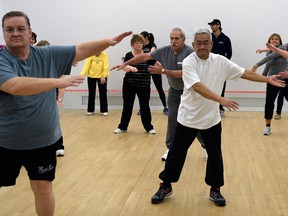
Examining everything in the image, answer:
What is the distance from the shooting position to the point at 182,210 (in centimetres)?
349

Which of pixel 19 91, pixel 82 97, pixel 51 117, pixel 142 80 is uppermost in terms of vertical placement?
pixel 19 91

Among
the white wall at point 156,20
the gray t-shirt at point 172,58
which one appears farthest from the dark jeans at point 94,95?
the gray t-shirt at point 172,58

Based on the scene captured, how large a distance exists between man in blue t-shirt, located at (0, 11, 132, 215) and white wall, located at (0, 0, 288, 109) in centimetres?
640

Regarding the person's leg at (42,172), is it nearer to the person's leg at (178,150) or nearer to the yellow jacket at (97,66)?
the person's leg at (178,150)

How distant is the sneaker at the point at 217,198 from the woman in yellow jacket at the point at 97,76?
16.3 feet

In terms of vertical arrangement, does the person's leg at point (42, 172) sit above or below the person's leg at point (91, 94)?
above

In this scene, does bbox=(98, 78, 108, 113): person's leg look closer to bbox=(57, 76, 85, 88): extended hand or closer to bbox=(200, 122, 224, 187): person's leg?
bbox=(200, 122, 224, 187): person's leg

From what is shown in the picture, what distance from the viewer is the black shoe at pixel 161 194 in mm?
3633

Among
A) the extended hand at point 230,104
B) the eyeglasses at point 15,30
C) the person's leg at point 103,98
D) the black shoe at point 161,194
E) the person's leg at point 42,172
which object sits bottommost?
the person's leg at point 103,98

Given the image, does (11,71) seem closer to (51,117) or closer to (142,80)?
(51,117)

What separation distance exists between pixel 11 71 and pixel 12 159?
602 millimetres

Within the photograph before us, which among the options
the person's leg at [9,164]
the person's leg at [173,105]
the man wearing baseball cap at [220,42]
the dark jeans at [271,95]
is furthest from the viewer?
the man wearing baseball cap at [220,42]

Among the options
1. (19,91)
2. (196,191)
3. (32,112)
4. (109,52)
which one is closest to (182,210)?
(196,191)

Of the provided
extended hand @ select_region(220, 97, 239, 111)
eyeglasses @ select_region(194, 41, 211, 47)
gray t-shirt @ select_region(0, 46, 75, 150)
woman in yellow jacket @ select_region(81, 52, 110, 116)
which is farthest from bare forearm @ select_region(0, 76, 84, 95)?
woman in yellow jacket @ select_region(81, 52, 110, 116)
